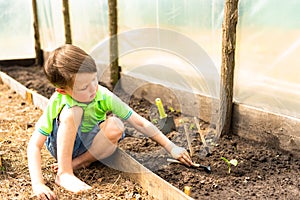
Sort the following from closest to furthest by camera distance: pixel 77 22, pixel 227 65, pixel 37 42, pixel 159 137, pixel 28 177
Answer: pixel 159 137
pixel 28 177
pixel 227 65
pixel 77 22
pixel 37 42

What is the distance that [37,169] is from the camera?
94.3 inches

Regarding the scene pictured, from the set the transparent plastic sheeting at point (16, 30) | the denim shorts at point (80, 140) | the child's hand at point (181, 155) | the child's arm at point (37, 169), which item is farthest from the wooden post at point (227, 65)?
the transparent plastic sheeting at point (16, 30)

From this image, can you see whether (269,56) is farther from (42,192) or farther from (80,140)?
(42,192)

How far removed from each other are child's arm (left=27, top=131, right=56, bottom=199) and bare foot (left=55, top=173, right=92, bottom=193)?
14 cm

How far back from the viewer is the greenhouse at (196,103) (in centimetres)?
250

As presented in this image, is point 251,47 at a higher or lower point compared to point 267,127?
higher

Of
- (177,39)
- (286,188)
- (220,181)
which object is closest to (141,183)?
(220,181)

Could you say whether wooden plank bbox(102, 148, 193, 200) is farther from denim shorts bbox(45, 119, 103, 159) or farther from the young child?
denim shorts bbox(45, 119, 103, 159)

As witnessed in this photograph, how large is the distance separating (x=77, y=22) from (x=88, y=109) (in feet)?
10.7

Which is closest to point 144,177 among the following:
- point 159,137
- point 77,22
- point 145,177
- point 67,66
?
point 145,177

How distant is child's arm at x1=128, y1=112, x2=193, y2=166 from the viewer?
101 inches

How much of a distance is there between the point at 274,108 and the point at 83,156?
142 centimetres

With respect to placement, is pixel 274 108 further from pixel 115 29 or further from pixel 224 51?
pixel 115 29

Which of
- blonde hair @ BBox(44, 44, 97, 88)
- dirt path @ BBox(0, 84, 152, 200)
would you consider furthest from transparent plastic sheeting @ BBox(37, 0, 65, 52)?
blonde hair @ BBox(44, 44, 97, 88)
